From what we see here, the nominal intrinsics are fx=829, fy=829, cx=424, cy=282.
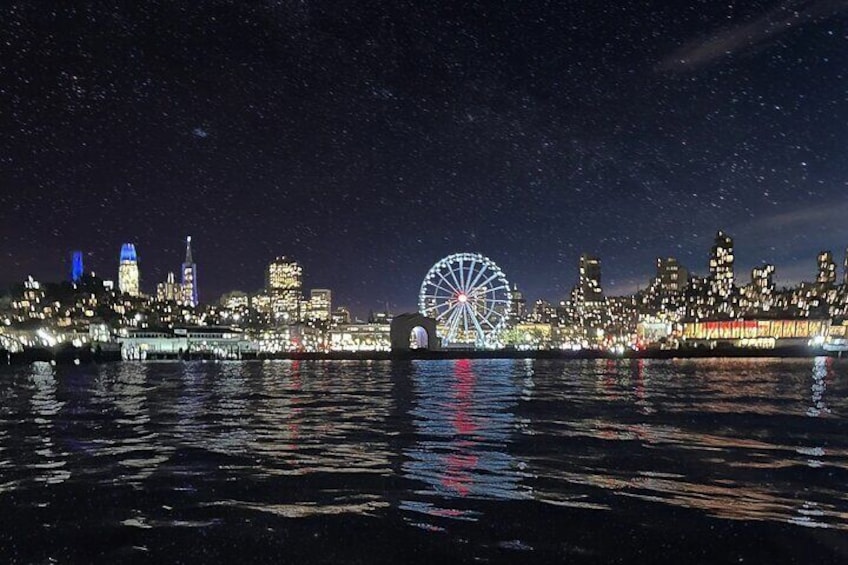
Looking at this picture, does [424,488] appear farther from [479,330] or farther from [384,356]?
[384,356]

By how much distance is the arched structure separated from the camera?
184 metres

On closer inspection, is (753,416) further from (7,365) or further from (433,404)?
(7,365)

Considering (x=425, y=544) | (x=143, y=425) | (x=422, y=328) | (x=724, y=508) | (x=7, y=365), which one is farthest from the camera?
(x=422, y=328)

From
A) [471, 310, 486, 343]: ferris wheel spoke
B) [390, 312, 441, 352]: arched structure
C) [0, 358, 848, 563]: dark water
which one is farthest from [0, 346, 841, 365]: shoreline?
[0, 358, 848, 563]: dark water

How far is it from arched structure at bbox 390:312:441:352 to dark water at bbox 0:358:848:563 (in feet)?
491

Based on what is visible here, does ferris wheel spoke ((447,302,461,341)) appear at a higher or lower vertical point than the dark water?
higher

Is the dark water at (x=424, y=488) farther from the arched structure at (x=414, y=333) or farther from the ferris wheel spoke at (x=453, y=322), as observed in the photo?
the arched structure at (x=414, y=333)

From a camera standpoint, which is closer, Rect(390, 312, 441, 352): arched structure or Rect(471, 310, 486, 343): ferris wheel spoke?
Rect(471, 310, 486, 343): ferris wheel spoke

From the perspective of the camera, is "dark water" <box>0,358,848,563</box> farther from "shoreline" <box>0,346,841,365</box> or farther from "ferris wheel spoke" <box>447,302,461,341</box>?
"shoreline" <box>0,346,841,365</box>

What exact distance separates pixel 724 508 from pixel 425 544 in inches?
238

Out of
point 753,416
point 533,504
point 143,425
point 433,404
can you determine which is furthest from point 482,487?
point 433,404

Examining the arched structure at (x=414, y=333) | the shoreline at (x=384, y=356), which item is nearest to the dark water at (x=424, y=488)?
the shoreline at (x=384, y=356)

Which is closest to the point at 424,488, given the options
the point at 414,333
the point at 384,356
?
the point at 384,356

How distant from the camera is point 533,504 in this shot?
15.5 meters
